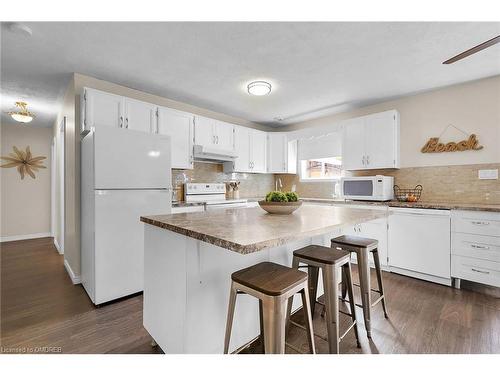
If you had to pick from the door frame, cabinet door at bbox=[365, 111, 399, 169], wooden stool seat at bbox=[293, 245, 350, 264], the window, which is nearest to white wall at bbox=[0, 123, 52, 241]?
the door frame

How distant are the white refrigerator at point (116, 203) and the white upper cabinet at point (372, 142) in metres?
2.87

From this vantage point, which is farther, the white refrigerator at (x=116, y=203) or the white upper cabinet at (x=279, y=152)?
the white upper cabinet at (x=279, y=152)

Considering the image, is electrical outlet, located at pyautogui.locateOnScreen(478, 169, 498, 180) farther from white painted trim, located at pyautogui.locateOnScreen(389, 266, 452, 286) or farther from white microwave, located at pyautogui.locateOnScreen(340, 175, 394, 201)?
white painted trim, located at pyautogui.locateOnScreen(389, 266, 452, 286)

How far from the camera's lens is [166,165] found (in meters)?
2.71

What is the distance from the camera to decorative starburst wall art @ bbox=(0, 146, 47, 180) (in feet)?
15.8

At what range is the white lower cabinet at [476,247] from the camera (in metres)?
2.38

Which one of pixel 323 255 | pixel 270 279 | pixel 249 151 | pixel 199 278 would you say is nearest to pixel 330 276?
pixel 323 255

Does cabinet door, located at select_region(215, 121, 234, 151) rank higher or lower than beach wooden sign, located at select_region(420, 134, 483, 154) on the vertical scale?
higher

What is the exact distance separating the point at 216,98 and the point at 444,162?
3.28 m

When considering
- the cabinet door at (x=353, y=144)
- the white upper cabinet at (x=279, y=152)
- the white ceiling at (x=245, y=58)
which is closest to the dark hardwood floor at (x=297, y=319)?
the cabinet door at (x=353, y=144)

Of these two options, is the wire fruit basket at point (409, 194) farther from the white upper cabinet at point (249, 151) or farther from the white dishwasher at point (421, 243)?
the white upper cabinet at point (249, 151)

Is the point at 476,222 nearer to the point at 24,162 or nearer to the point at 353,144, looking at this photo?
the point at 353,144

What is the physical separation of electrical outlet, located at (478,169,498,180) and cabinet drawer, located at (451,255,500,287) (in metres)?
1.08

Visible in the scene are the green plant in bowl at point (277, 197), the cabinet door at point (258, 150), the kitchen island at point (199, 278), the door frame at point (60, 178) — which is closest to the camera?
the kitchen island at point (199, 278)
